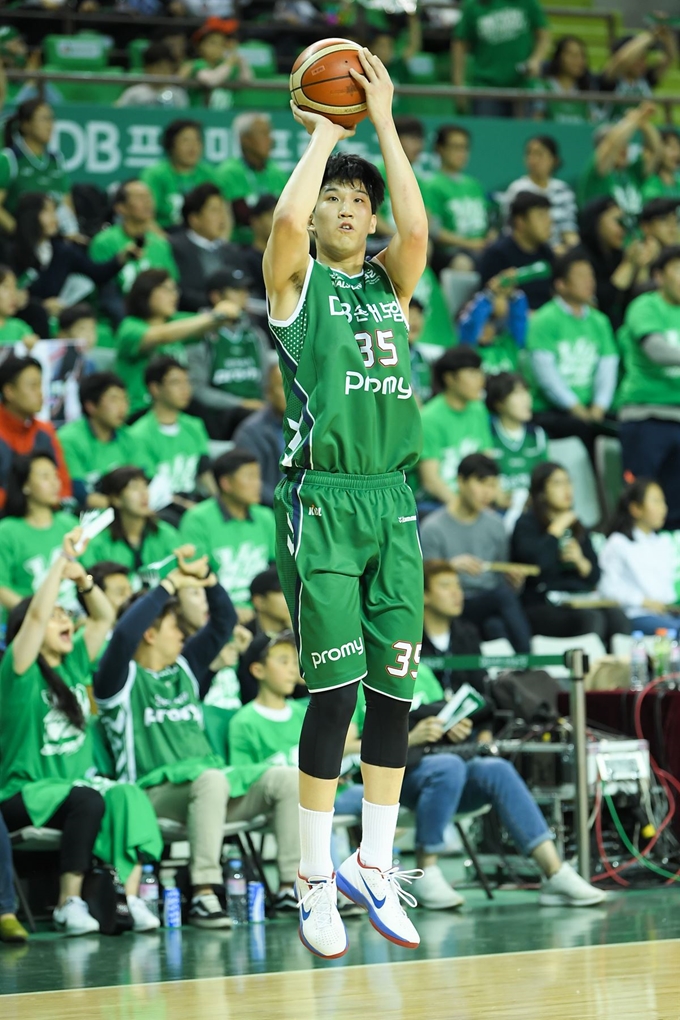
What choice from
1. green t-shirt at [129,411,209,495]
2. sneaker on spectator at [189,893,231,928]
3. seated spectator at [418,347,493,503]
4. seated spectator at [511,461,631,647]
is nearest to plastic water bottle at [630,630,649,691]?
seated spectator at [511,461,631,647]

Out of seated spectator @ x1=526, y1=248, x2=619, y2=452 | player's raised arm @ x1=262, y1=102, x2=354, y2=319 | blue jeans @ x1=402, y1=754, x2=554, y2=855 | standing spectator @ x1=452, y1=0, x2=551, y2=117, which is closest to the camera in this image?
player's raised arm @ x1=262, y1=102, x2=354, y2=319

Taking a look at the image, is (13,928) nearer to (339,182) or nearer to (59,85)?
(339,182)

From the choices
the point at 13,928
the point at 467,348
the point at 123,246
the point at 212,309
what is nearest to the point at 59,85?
the point at 123,246

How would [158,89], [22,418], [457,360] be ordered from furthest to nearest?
[158,89], [457,360], [22,418]

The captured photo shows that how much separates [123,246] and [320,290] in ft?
20.7

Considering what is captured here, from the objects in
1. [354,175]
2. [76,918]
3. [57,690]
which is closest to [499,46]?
[57,690]

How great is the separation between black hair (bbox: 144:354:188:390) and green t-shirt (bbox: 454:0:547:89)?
5397 millimetres

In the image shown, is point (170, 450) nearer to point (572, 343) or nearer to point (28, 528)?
point (28, 528)

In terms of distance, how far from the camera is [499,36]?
13172 mm

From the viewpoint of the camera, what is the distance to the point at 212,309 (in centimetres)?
1004

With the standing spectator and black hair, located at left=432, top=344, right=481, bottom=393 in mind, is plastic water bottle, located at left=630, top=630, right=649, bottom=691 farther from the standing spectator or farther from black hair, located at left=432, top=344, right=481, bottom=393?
the standing spectator

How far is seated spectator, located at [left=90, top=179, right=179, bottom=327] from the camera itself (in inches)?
407

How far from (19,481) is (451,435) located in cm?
307

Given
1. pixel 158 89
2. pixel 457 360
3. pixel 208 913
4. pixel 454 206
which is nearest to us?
pixel 208 913
